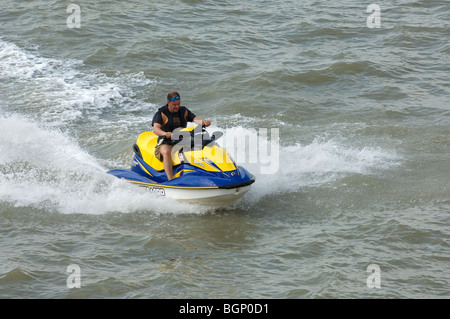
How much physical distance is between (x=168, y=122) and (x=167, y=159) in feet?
1.77

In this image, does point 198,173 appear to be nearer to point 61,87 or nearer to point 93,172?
point 93,172

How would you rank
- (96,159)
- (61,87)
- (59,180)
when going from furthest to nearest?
(61,87)
(96,159)
(59,180)

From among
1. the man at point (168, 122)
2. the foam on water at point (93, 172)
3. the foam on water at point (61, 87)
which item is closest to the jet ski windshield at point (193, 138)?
the man at point (168, 122)

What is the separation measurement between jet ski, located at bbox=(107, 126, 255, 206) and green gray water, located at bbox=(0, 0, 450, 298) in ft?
0.83

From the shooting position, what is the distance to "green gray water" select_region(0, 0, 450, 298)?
23.1ft

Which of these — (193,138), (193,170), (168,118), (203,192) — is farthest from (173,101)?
(203,192)

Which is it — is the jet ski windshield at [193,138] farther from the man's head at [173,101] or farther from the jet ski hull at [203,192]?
the jet ski hull at [203,192]

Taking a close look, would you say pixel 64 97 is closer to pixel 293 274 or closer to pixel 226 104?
pixel 226 104

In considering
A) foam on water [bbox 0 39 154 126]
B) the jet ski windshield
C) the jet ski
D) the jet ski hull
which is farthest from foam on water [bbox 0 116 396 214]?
foam on water [bbox 0 39 154 126]

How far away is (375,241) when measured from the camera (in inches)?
Answer: 302

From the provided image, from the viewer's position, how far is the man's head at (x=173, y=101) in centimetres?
855

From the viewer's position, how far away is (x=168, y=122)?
874 centimetres
